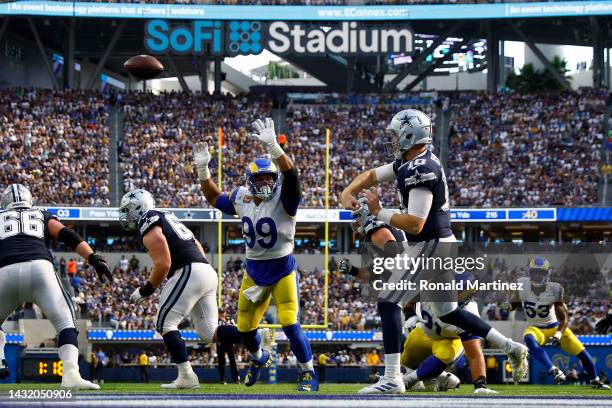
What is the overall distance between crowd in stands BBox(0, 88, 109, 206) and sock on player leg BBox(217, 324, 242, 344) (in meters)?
25.4

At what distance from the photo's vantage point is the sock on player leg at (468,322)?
380 inches

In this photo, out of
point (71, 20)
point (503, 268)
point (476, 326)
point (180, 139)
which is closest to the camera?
point (476, 326)

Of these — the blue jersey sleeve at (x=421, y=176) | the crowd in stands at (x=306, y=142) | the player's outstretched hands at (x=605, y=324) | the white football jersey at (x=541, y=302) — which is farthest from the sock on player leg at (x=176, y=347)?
the crowd in stands at (x=306, y=142)

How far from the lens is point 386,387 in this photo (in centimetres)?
983

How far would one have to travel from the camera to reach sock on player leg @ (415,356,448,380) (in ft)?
36.8

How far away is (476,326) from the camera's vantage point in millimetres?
9648

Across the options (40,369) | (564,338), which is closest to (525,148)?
(40,369)

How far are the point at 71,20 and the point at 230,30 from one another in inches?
228

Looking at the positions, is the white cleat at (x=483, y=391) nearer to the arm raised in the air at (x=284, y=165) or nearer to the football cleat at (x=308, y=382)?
the football cleat at (x=308, y=382)

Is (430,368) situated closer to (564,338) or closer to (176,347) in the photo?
(176,347)

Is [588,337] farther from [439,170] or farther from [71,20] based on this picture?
[71,20]

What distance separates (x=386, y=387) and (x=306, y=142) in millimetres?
29680

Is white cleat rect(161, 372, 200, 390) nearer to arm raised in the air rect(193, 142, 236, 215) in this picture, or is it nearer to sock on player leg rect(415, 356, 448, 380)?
arm raised in the air rect(193, 142, 236, 215)

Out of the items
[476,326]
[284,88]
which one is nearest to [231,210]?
[476,326]
